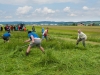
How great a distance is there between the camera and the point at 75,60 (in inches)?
419

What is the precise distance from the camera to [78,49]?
15.5m

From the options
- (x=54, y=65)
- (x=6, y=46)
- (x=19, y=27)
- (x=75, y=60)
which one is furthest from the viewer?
(x=19, y=27)

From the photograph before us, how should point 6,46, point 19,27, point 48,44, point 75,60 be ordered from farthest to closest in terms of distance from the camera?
point 19,27, point 48,44, point 6,46, point 75,60

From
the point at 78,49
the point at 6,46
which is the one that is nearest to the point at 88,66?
the point at 78,49

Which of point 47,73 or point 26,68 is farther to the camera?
point 26,68

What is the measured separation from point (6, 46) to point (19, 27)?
26.1m

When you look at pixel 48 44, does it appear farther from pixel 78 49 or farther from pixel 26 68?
pixel 26 68

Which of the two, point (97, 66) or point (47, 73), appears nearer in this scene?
point (47, 73)

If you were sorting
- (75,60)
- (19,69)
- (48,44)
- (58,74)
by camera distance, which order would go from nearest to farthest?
1. (58,74)
2. (19,69)
3. (75,60)
4. (48,44)

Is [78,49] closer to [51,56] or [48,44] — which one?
[48,44]

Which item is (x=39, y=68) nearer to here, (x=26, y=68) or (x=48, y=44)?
(x=26, y=68)

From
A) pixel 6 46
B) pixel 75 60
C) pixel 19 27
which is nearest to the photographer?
pixel 75 60

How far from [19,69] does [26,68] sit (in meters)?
0.31

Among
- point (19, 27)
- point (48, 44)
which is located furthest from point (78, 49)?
point (19, 27)
